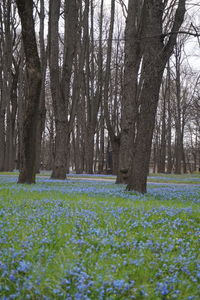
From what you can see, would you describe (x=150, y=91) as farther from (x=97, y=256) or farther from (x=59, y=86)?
(x=59, y=86)

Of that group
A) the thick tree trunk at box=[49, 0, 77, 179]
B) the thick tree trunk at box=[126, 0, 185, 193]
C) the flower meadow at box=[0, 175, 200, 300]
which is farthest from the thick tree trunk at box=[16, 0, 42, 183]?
the flower meadow at box=[0, 175, 200, 300]

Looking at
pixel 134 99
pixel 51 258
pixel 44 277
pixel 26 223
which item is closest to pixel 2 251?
pixel 51 258

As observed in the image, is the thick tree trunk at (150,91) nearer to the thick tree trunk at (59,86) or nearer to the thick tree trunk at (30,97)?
the thick tree trunk at (30,97)

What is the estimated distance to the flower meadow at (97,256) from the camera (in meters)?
2.75

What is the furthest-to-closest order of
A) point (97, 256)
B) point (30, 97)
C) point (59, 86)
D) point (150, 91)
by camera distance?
point (59, 86)
point (30, 97)
point (150, 91)
point (97, 256)

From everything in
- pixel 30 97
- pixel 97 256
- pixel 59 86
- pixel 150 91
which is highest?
pixel 59 86

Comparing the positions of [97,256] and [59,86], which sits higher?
[59,86]

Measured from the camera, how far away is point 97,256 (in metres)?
3.56

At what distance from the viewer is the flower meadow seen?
2748mm

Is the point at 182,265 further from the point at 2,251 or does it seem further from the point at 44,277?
the point at 2,251

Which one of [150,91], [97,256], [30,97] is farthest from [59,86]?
[97,256]

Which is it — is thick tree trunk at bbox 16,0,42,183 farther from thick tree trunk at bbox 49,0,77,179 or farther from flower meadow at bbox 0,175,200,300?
flower meadow at bbox 0,175,200,300

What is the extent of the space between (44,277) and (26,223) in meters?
2.04

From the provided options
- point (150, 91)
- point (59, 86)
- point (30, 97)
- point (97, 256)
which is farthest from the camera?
point (59, 86)
